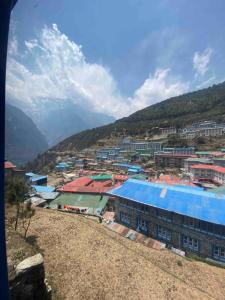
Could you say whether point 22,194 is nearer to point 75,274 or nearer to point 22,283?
point 75,274

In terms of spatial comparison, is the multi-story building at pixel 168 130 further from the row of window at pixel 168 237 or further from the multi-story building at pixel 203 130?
the row of window at pixel 168 237

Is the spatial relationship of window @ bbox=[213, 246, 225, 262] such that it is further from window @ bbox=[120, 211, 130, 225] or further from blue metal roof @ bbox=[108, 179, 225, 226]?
window @ bbox=[120, 211, 130, 225]

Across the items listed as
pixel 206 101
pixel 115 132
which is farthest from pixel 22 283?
pixel 206 101

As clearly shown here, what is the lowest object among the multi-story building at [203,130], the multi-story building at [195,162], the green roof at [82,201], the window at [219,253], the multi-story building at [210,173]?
the window at [219,253]

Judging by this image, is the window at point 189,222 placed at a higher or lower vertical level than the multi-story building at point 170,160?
lower

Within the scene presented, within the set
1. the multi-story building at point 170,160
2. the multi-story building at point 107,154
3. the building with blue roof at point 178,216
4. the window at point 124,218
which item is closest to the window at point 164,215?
the building with blue roof at point 178,216

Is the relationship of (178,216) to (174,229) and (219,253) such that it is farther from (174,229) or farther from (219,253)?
(219,253)

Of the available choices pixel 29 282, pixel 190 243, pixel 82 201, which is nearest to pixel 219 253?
pixel 190 243

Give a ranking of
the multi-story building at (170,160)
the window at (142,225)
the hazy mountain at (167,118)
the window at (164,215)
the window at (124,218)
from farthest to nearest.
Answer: the hazy mountain at (167,118)
the multi-story building at (170,160)
the window at (124,218)
the window at (142,225)
the window at (164,215)
